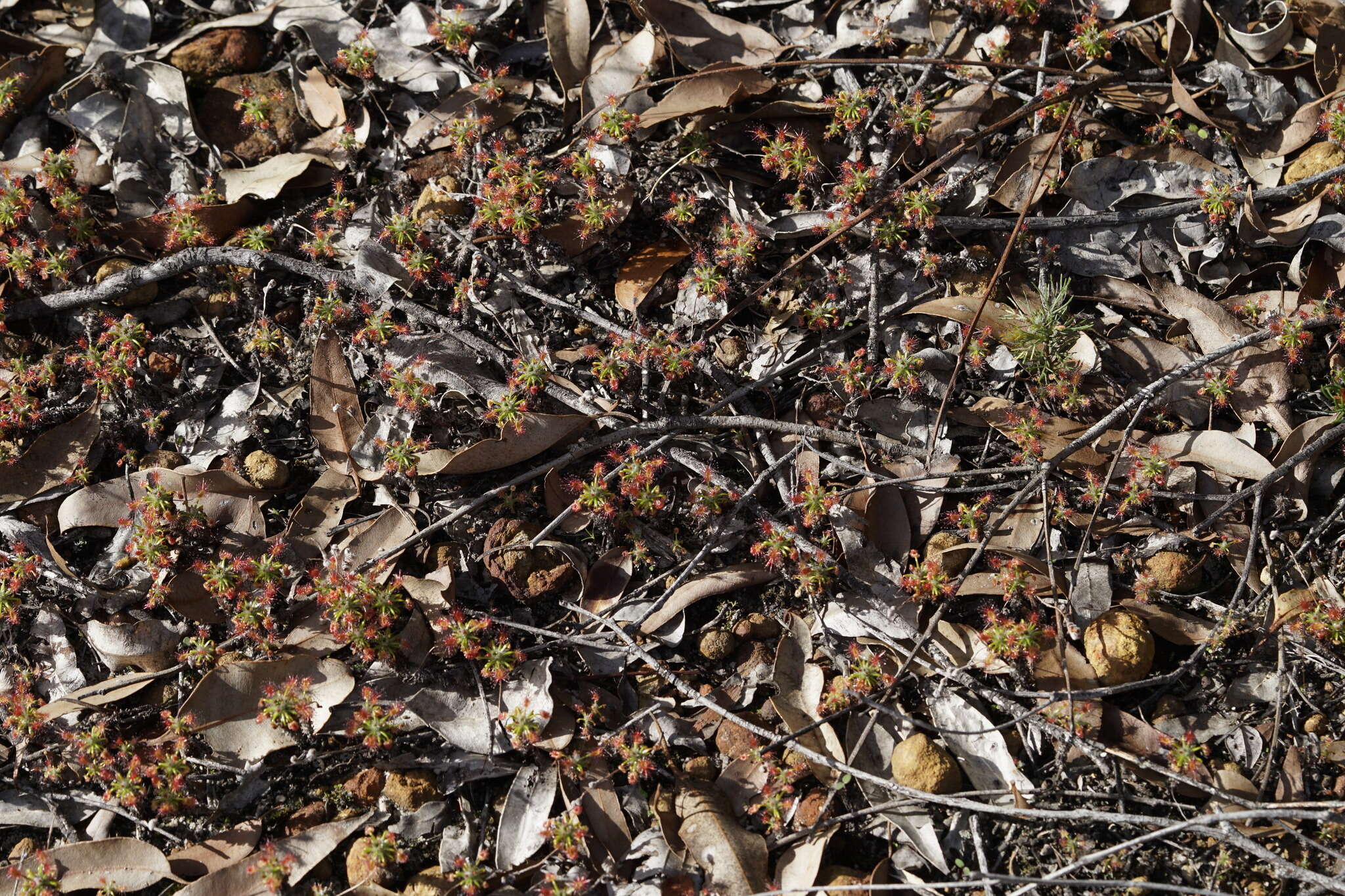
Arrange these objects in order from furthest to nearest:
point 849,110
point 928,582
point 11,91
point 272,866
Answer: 1. point 11,91
2. point 849,110
3. point 928,582
4. point 272,866

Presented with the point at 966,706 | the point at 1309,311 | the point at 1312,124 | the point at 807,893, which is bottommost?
the point at 807,893

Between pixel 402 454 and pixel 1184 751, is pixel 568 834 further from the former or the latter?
pixel 1184 751

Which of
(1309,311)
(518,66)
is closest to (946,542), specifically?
(1309,311)

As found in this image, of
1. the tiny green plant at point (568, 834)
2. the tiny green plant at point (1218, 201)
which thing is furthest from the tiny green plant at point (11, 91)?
the tiny green plant at point (1218, 201)

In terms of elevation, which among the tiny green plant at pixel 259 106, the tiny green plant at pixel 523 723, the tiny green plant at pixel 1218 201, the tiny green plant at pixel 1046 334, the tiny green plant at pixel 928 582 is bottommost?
the tiny green plant at pixel 523 723

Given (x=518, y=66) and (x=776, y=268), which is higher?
(x=518, y=66)

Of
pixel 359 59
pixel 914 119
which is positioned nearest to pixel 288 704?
pixel 359 59

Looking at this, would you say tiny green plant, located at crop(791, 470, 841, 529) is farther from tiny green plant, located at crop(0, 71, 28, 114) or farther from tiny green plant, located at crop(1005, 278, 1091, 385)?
tiny green plant, located at crop(0, 71, 28, 114)

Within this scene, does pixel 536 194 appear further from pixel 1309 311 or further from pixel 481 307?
pixel 1309 311

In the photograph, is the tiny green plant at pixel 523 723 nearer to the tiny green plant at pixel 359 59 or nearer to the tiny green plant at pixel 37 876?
the tiny green plant at pixel 37 876

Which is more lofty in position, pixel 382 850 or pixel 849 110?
pixel 849 110

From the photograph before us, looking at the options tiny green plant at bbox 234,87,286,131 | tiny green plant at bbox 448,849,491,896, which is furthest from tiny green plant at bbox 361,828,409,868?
tiny green plant at bbox 234,87,286,131

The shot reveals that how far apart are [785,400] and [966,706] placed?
147 centimetres

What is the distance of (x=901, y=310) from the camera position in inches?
163
